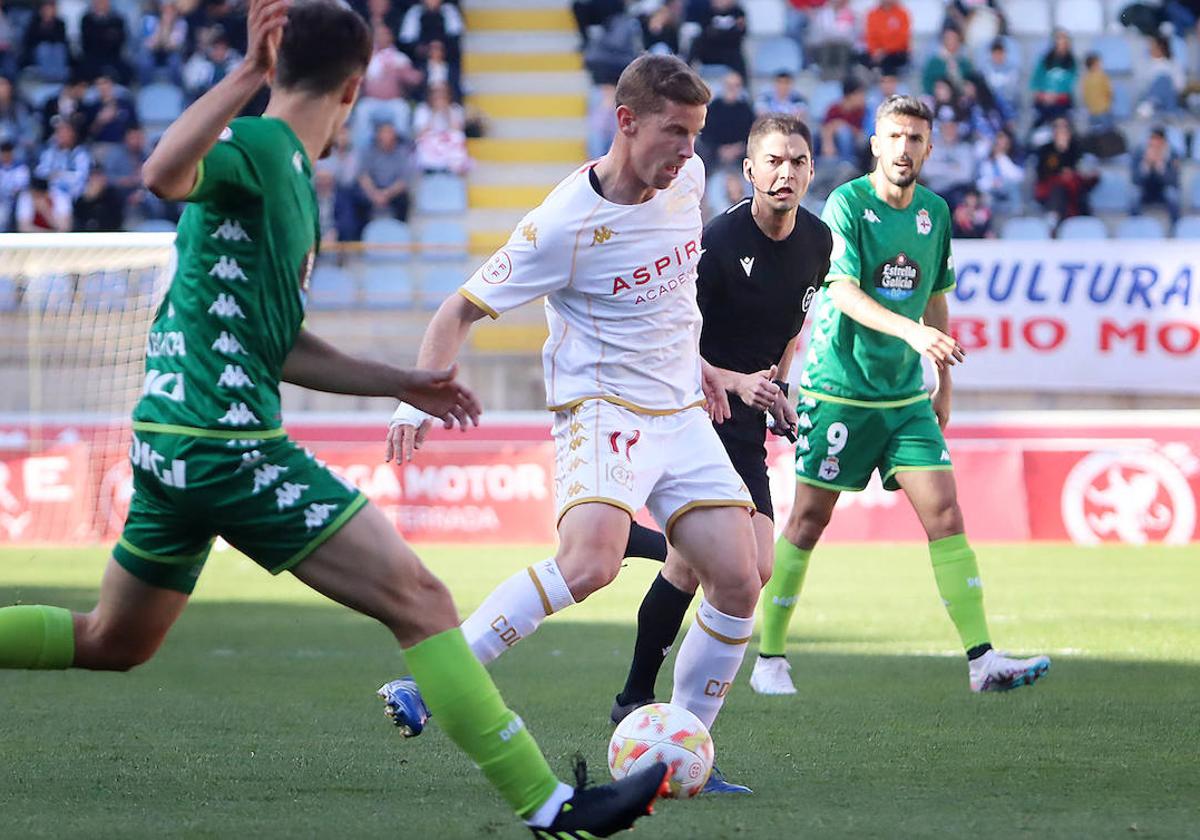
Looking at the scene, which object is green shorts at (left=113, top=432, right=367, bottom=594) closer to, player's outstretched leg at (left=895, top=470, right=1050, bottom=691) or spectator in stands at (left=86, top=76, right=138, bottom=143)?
player's outstretched leg at (left=895, top=470, right=1050, bottom=691)

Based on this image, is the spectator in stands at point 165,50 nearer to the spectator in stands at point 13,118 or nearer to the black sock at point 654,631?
the spectator in stands at point 13,118

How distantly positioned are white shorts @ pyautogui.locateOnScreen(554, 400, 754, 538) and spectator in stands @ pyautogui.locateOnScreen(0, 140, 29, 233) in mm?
14589

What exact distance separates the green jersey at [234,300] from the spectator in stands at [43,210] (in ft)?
48.6

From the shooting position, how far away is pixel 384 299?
58.2 feet

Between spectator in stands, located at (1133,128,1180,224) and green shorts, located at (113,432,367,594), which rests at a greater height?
green shorts, located at (113,432,367,594)

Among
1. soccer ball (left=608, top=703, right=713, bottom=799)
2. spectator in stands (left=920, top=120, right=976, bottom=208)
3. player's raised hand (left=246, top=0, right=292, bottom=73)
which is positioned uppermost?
player's raised hand (left=246, top=0, right=292, bottom=73)

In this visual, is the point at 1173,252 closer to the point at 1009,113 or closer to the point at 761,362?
the point at 1009,113

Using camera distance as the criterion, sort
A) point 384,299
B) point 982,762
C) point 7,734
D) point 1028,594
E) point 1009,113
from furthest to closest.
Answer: point 1009,113 < point 384,299 < point 1028,594 < point 7,734 < point 982,762

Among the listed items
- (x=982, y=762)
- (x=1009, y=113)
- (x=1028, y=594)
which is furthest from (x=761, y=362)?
(x=1009, y=113)

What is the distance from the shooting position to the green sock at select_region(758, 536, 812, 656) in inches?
305

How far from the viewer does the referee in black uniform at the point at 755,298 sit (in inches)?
252

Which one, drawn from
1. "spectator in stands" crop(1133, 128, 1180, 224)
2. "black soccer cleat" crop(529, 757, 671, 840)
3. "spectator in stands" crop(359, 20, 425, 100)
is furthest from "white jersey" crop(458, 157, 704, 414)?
"spectator in stands" crop(359, 20, 425, 100)

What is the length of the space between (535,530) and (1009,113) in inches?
313

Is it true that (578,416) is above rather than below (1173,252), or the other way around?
above
